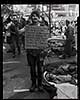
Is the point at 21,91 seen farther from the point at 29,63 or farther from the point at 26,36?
the point at 26,36

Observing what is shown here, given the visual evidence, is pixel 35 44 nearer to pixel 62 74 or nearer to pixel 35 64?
pixel 35 64

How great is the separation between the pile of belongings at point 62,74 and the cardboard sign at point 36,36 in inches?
42.2

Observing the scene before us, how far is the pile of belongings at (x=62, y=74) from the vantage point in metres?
5.03

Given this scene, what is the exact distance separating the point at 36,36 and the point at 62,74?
60.8 inches

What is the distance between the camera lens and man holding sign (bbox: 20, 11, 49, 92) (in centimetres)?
436

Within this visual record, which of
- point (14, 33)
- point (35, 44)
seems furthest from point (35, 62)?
point (14, 33)

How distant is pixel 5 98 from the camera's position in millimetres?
4367

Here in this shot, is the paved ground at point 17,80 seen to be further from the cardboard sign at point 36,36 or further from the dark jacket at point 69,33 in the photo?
the dark jacket at point 69,33

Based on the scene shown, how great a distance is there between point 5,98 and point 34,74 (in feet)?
2.85

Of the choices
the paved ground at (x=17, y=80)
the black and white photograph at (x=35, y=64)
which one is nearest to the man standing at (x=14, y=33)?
the black and white photograph at (x=35, y=64)

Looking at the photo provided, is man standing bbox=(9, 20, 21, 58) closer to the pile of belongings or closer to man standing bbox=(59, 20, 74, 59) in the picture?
the pile of belongings

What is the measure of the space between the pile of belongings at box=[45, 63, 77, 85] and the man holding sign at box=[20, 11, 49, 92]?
1.29ft

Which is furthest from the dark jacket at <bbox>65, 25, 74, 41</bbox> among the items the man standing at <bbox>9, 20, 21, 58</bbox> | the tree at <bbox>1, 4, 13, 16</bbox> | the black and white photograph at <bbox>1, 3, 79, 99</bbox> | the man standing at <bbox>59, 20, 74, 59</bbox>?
the tree at <bbox>1, 4, 13, 16</bbox>

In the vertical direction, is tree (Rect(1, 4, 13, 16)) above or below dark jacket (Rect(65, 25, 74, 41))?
above
